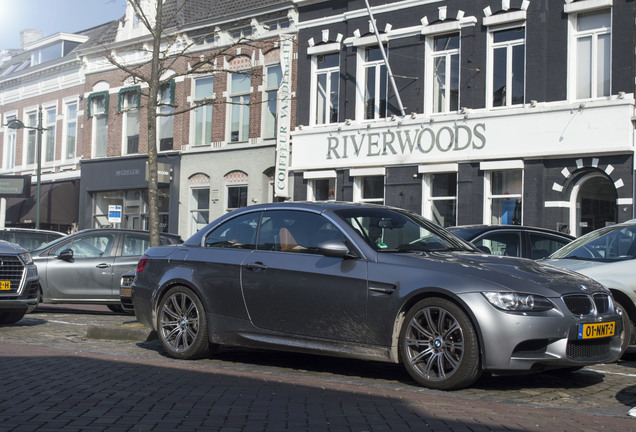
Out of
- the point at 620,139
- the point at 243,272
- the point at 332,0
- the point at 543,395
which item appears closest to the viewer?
the point at 543,395

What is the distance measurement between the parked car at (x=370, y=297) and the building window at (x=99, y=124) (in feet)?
88.3

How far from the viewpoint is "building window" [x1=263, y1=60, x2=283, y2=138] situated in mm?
27547

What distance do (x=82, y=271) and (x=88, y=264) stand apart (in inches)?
6.3

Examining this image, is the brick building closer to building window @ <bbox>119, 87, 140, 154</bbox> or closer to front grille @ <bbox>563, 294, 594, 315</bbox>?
building window @ <bbox>119, 87, 140, 154</bbox>

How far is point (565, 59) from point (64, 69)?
81.6ft

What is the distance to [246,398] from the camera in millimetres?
6000

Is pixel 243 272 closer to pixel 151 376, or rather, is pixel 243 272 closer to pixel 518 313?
pixel 151 376

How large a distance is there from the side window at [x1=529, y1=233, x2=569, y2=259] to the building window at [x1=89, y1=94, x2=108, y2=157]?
2581 cm

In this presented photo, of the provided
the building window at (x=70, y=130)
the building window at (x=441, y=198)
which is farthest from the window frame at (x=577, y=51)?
the building window at (x=70, y=130)

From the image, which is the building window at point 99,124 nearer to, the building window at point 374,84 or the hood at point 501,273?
the building window at point 374,84

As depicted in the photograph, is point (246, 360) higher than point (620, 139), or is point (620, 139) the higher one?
point (620, 139)

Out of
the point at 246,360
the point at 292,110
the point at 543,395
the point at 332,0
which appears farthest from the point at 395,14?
the point at 543,395

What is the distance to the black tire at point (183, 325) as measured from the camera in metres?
8.05

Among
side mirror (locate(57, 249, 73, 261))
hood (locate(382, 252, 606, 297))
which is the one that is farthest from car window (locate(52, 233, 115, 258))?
hood (locate(382, 252, 606, 297))
